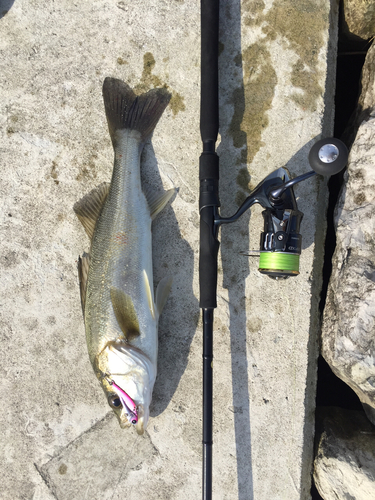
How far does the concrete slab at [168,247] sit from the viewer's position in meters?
A: 2.50

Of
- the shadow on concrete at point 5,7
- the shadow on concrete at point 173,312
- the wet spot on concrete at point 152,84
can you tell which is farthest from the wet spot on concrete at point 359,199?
the shadow on concrete at point 5,7

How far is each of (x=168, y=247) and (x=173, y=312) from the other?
48 cm

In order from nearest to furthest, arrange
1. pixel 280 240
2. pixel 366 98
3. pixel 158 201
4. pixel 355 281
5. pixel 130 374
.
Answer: pixel 280 240, pixel 355 281, pixel 130 374, pixel 366 98, pixel 158 201

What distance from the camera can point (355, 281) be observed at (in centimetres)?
220

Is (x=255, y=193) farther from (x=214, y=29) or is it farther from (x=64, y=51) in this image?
(x=64, y=51)

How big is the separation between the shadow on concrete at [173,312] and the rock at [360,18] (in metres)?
1.78

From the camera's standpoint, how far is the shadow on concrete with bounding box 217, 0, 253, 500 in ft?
8.27

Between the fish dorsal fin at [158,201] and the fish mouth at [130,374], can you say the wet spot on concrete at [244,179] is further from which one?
the fish mouth at [130,374]

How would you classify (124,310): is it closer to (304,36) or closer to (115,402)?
(115,402)

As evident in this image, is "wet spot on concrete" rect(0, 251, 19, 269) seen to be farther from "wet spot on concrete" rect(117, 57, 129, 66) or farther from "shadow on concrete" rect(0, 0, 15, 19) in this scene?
"shadow on concrete" rect(0, 0, 15, 19)

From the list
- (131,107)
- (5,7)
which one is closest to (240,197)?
(131,107)

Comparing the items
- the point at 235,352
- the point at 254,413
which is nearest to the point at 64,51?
the point at 235,352

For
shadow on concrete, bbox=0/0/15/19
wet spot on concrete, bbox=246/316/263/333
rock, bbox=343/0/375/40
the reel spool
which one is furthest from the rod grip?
shadow on concrete, bbox=0/0/15/19

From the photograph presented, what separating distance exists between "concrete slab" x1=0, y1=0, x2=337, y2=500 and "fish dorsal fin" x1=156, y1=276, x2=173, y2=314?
0.32 ft
